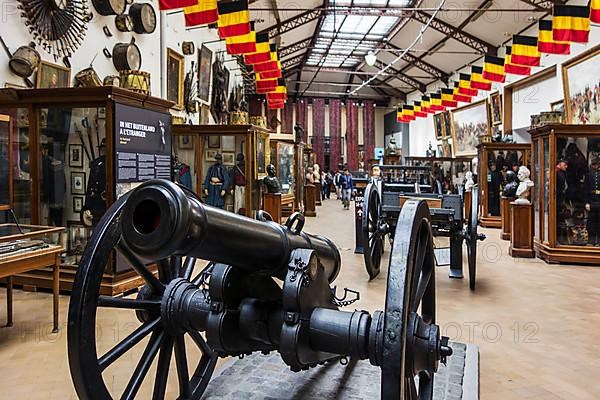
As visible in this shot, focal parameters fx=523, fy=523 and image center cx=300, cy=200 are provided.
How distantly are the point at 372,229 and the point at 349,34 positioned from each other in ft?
51.9

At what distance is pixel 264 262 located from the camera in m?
2.15

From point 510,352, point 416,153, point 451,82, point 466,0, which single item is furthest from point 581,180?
point 416,153

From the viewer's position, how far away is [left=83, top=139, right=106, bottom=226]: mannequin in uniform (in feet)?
18.1

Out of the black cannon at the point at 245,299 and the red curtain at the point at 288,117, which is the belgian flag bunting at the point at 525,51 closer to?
the black cannon at the point at 245,299

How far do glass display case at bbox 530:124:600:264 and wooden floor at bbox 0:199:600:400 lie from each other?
1.92 ft

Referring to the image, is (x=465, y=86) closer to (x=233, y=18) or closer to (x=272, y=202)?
(x=272, y=202)

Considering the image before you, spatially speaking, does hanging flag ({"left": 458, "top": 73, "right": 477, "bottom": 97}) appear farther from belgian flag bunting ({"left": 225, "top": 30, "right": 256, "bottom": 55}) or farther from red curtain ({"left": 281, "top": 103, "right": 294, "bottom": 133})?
red curtain ({"left": 281, "top": 103, "right": 294, "bottom": 133})

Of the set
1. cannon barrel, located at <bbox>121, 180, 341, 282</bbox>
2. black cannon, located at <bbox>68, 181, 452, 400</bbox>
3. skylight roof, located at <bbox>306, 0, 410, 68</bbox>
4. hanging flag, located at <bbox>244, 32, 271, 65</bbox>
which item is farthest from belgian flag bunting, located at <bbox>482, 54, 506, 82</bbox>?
cannon barrel, located at <bbox>121, 180, 341, 282</bbox>

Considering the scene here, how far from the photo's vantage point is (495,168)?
1254 centimetres

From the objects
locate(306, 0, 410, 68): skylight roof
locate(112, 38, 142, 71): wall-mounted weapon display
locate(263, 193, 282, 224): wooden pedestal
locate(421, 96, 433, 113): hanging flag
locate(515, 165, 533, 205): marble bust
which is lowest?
locate(263, 193, 282, 224): wooden pedestal

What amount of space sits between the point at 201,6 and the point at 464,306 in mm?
6029

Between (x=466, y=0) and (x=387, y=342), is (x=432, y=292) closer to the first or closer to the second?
(x=387, y=342)

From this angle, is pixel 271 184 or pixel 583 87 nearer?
pixel 271 184

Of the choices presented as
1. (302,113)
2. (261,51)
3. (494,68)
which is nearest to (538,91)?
(494,68)
